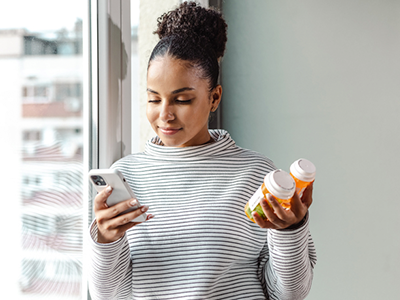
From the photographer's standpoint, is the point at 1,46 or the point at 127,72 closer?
the point at 1,46

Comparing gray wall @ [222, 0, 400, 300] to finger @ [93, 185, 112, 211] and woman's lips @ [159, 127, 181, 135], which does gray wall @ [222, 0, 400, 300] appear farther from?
finger @ [93, 185, 112, 211]

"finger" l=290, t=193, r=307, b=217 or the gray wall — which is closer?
"finger" l=290, t=193, r=307, b=217

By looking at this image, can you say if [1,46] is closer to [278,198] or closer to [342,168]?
[278,198]

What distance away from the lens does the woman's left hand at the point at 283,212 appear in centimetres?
54

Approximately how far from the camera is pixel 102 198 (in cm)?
55

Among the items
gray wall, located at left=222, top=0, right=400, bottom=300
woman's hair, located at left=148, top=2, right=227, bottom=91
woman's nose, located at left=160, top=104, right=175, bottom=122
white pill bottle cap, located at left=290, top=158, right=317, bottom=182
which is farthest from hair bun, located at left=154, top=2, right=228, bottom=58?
gray wall, located at left=222, top=0, right=400, bottom=300

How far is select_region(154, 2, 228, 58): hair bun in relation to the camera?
71cm

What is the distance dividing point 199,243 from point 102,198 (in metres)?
0.20

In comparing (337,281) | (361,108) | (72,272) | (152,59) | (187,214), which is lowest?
(337,281)

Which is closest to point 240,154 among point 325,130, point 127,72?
point 127,72

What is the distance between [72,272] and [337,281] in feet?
3.07

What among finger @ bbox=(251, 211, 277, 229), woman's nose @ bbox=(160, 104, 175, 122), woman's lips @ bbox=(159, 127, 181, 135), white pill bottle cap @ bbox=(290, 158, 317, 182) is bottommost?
A: finger @ bbox=(251, 211, 277, 229)

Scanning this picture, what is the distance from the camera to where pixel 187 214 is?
0.67 metres

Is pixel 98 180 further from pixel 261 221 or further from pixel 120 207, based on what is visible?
pixel 261 221
